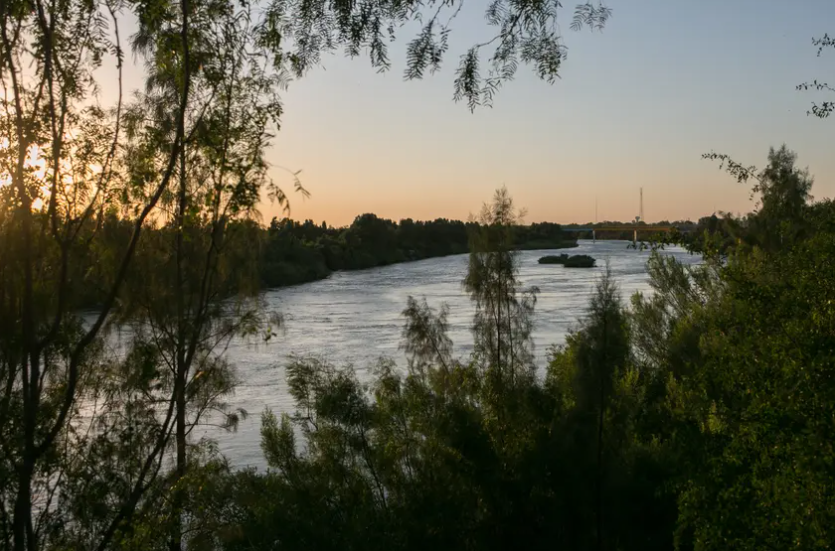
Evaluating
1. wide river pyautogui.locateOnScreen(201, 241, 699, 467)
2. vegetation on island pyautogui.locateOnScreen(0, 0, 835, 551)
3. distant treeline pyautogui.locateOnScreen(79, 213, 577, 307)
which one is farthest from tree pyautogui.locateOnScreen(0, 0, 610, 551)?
distant treeline pyautogui.locateOnScreen(79, 213, 577, 307)

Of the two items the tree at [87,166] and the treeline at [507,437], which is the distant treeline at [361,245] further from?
the tree at [87,166]

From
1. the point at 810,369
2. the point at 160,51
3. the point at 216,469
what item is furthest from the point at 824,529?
the point at 216,469

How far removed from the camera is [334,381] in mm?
13961

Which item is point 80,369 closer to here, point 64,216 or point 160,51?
point 64,216

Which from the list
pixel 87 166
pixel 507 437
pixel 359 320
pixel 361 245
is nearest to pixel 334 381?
pixel 507 437

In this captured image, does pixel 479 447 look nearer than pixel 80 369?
No

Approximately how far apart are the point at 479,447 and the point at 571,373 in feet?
6.77

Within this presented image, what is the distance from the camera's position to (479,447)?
12422 millimetres

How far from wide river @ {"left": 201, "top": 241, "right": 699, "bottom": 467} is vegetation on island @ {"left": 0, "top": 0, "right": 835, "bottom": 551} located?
2.18 metres

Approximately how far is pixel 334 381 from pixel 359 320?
50.9 ft

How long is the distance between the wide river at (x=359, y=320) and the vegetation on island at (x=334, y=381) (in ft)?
7.15

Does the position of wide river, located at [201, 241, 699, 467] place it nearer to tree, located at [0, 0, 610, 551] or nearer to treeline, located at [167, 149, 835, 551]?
treeline, located at [167, 149, 835, 551]

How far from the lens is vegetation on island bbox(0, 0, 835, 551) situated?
608 centimetres

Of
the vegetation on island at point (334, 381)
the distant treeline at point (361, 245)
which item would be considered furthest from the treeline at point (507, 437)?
the distant treeline at point (361, 245)
